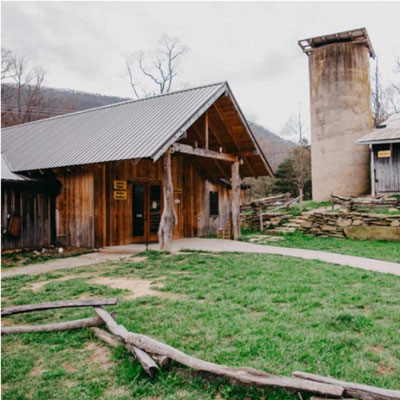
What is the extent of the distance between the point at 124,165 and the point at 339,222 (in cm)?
834

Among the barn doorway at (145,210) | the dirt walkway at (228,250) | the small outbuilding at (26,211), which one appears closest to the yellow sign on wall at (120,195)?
the barn doorway at (145,210)

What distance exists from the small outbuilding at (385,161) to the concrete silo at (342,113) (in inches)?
117

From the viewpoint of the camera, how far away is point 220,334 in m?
4.23

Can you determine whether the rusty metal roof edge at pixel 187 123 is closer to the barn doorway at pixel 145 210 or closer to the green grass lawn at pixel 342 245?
the barn doorway at pixel 145 210

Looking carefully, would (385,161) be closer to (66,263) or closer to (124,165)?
(124,165)

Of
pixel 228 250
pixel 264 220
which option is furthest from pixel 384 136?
pixel 228 250

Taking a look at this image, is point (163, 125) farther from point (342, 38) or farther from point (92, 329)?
point (342, 38)

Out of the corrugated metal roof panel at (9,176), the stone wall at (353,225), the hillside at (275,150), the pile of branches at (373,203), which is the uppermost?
the hillside at (275,150)

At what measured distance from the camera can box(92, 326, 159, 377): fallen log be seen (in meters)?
3.24

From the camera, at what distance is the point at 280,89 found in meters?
43.2

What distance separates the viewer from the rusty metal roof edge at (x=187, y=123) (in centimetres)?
986

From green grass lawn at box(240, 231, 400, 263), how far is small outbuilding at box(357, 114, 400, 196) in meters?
6.53

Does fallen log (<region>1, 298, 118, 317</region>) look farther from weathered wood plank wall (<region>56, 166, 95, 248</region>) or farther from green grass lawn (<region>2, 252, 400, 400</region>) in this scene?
weathered wood plank wall (<region>56, 166, 95, 248</region>)

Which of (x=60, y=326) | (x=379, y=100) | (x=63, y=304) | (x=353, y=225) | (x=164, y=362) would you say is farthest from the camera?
(x=379, y=100)
